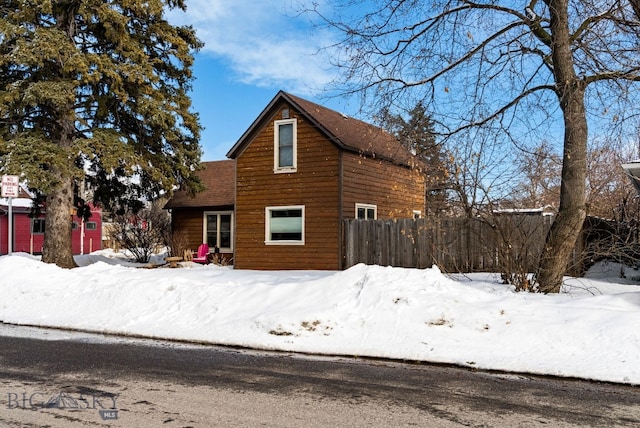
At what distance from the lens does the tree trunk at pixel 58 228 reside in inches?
772

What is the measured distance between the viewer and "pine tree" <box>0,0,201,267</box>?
18.3 meters

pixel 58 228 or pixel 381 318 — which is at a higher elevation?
pixel 58 228

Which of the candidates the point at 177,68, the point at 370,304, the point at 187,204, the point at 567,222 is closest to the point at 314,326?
the point at 370,304

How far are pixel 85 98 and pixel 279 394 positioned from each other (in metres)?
18.2

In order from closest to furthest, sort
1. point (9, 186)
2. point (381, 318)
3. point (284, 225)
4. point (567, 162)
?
point (381, 318), point (567, 162), point (9, 186), point (284, 225)

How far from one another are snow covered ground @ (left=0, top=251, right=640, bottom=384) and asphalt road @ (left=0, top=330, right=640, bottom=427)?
0.55 meters

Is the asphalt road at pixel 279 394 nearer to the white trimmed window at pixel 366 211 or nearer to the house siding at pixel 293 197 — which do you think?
the house siding at pixel 293 197

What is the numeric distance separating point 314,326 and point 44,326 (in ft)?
18.4

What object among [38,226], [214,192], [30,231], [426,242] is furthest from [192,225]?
[38,226]

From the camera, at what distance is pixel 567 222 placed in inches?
413

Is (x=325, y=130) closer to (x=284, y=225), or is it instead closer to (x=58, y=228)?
(x=284, y=225)

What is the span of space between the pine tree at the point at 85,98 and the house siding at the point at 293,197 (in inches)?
104

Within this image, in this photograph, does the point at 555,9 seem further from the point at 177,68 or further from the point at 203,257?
the point at 203,257

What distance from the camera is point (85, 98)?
68.1ft
